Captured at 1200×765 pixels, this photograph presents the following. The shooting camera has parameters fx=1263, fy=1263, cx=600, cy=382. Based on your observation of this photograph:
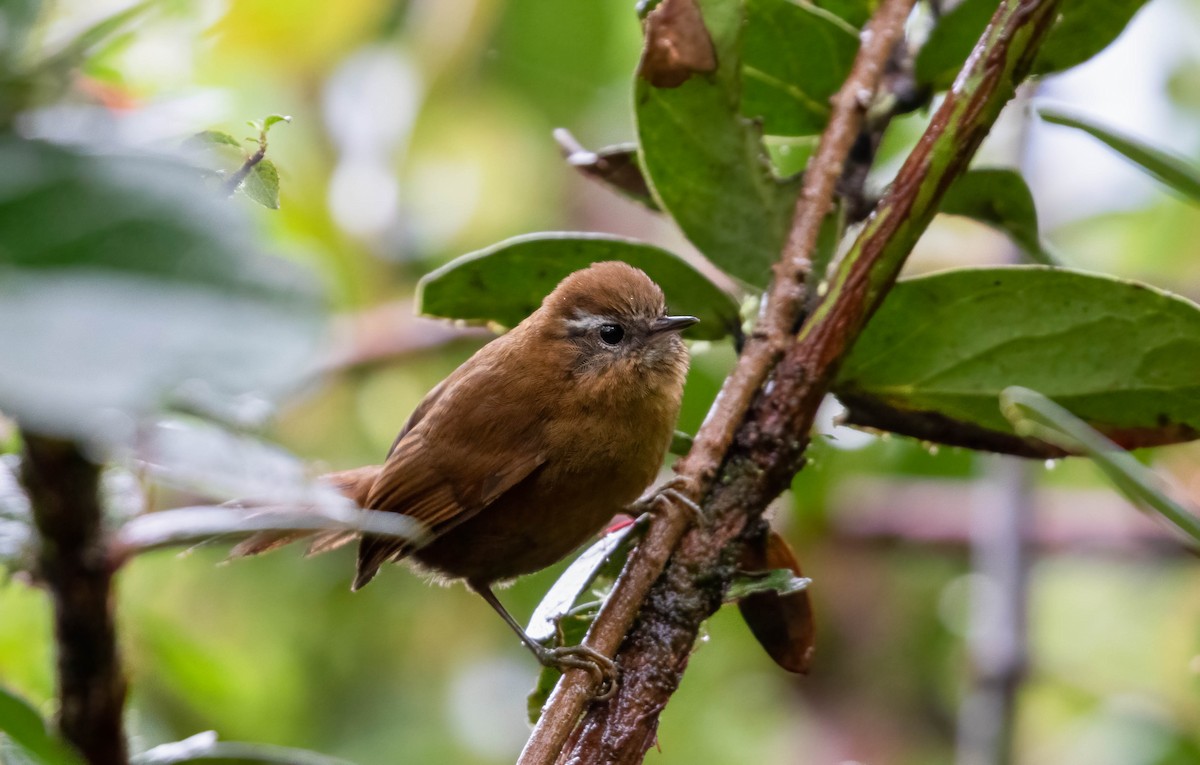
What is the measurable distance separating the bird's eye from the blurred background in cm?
53

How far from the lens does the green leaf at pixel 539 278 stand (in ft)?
5.78

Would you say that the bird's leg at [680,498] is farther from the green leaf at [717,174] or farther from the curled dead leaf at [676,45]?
the curled dead leaf at [676,45]

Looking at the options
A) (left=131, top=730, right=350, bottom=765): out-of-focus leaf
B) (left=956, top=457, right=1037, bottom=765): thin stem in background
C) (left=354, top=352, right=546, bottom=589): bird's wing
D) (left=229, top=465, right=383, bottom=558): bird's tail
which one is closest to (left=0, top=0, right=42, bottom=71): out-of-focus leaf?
(left=131, top=730, right=350, bottom=765): out-of-focus leaf

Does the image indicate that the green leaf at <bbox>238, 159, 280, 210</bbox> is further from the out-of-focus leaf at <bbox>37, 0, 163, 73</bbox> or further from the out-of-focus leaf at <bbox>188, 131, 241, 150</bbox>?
the out-of-focus leaf at <bbox>37, 0, 163, 73</bbox>

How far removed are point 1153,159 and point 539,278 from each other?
85 centimetres

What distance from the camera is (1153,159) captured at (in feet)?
4.25

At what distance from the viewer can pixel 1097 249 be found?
420 cm

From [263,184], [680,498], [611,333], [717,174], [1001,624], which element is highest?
[263,184]

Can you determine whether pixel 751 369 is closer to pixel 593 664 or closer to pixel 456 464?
pixel 593 664

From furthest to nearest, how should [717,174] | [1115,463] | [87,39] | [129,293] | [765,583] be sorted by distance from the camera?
[717,174], [765,583], [1115,463], [87,39], [129,293]

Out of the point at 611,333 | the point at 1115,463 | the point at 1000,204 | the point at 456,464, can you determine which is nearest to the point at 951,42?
the point at 1000,204

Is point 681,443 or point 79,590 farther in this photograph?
point 681,443

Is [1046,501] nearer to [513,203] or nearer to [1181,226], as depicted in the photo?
[1181,226]

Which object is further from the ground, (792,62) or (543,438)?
(792,62)
